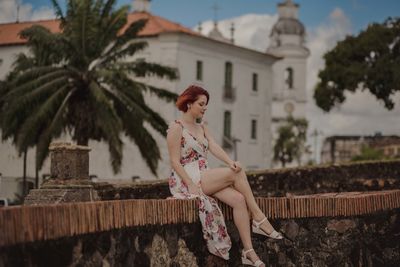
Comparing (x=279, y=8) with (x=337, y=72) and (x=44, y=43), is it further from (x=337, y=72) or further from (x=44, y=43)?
(x=44, y=43)

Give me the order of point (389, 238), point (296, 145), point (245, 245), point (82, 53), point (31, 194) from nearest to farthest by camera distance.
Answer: point (245, 245) → point (389, 238) → point (31, 194) → point (82, 53) → point (296, 145)

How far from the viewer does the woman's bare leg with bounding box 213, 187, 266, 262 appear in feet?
22.8

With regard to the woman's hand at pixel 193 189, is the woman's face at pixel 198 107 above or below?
above

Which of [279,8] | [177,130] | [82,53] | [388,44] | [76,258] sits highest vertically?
[279,8]

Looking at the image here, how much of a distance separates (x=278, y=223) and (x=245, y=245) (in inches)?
25.0

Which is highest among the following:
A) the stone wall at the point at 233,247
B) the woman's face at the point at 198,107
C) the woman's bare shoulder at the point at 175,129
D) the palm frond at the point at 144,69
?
the palm frond at the point at 144,69

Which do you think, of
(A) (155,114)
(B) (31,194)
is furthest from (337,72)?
(B) (31,194)

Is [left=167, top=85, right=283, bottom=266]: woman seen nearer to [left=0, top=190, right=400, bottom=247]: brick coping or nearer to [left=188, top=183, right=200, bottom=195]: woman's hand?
[left=188, top=183, right=200, bottom=195]: woman's hand

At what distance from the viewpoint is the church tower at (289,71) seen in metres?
94.4

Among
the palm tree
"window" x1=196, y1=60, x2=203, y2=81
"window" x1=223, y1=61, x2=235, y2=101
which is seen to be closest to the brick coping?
the palm tree

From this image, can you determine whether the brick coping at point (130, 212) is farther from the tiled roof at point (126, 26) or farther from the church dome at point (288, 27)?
the church dome at point (288, 27)

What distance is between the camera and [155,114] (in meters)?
28.9

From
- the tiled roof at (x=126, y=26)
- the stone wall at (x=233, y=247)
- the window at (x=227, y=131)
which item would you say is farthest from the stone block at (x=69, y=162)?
the window at (x=227, y=131)

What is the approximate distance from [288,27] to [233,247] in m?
94.0
